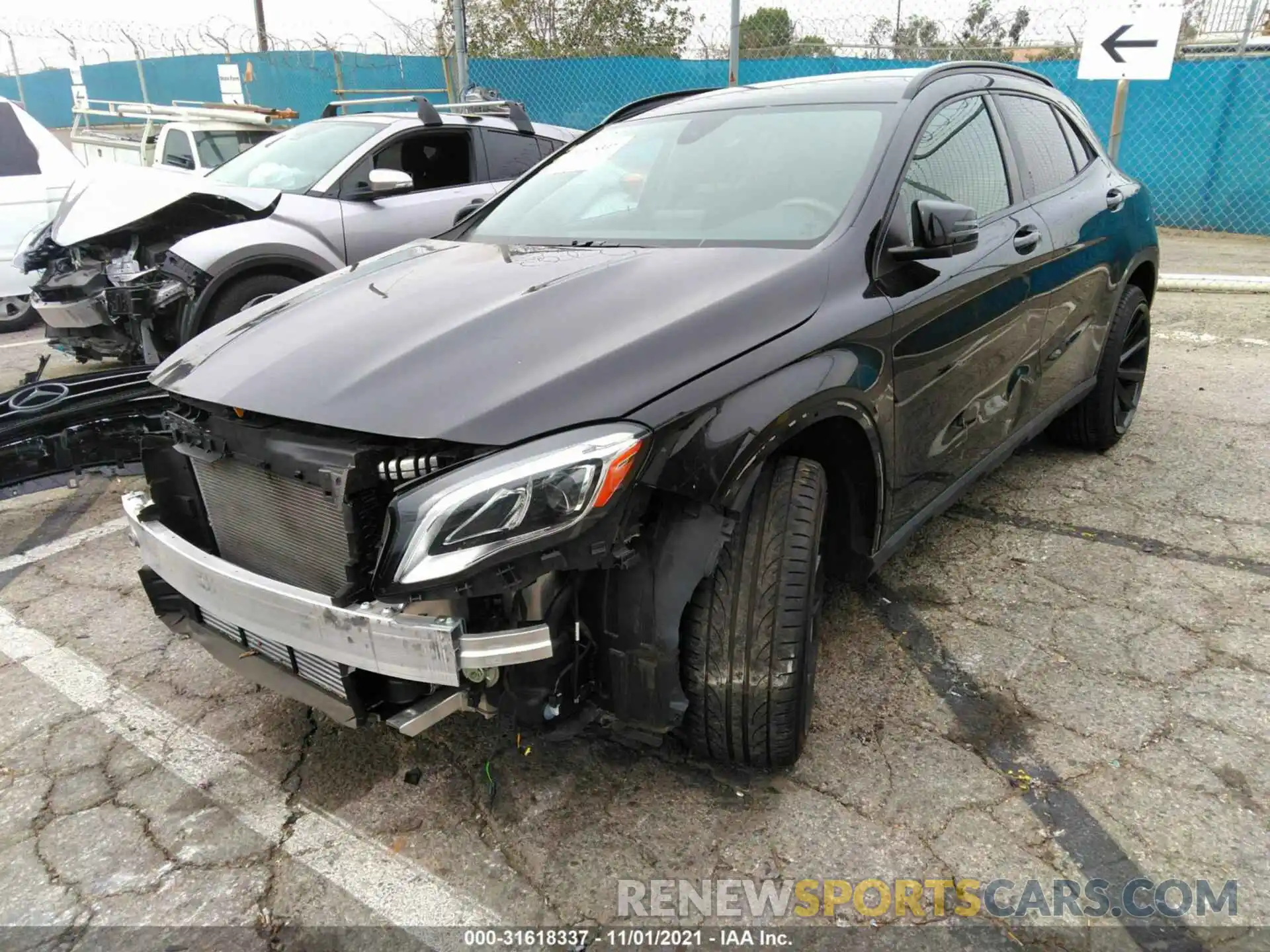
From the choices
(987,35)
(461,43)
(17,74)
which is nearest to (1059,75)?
(987,35)

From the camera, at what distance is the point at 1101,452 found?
4.41m

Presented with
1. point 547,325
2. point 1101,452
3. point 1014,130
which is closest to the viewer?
point 547,325

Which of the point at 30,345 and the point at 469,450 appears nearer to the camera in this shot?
the point at 469,450

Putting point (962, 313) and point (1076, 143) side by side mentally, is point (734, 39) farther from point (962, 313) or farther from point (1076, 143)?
point (962, 313)

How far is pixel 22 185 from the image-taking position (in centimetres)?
689

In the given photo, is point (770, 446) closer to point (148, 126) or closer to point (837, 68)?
point (837, 68)

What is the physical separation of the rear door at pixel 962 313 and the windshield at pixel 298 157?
427 centimetres

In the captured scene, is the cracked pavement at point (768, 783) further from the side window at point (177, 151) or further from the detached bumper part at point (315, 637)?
the side window at point (177, 151)

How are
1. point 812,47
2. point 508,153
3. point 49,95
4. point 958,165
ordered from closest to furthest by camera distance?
point 958,165
point 508,153
point 812,47
point 49,95

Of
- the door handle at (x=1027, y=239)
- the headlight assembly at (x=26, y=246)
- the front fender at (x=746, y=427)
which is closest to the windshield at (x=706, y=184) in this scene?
the front fender at (x=746, y=427)

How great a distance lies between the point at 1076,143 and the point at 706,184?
7.09 feet

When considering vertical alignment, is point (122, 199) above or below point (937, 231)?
below

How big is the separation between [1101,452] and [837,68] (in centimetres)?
795

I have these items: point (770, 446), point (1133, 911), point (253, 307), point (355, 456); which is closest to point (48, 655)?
point (253, 307)
